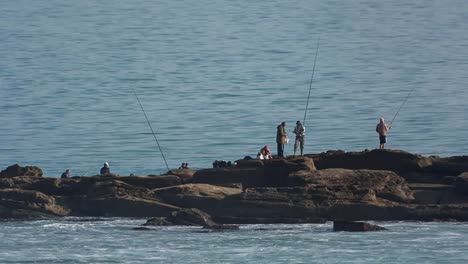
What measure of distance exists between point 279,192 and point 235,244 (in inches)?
109

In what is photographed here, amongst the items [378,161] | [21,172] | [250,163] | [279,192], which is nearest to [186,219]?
[279,192]

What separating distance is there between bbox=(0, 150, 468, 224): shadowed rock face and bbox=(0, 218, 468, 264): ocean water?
1.62 ft

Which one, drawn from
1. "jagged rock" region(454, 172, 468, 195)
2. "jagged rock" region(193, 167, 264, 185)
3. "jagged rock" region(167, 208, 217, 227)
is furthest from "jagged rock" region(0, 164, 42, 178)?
"jagged rock" region(454, 172, 468, 195)

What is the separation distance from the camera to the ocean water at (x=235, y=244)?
53.2 metres

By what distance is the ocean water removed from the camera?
53.2 metres

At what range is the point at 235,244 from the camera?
54.9 meters

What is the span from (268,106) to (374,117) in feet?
24.1

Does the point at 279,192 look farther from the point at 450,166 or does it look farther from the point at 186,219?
the point at 450,166

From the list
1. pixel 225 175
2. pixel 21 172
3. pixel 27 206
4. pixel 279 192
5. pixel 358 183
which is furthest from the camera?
pixel 21 172

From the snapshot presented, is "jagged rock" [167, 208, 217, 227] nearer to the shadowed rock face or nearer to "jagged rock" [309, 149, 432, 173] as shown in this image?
the shadowed rock face

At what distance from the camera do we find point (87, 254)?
178 ft

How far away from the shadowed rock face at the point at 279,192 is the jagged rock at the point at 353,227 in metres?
1.08

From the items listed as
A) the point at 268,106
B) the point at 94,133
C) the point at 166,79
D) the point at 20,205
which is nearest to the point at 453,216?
the point at 20,205

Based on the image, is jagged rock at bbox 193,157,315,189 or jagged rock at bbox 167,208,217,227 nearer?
jagged rock at bbox 167,208,217,227
